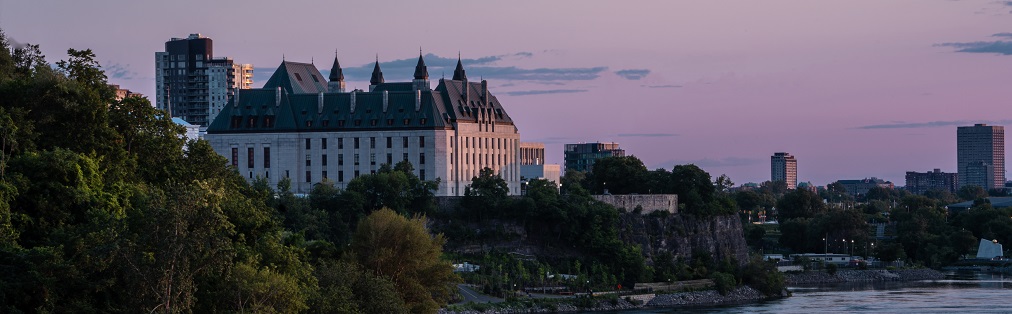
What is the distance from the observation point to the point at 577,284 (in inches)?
5458

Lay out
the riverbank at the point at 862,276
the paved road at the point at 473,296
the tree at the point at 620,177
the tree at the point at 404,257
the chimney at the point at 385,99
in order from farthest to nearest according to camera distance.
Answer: the riverbank at the point at 862,276
the tree at the point at 620,177
the chimney at the point at 385,99
the paved road at the point at 473,296
the tree at the point at 404,257

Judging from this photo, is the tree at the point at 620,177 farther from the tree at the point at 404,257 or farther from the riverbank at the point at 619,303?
the tree at the point at 404,257

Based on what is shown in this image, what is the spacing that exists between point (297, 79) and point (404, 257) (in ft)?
298

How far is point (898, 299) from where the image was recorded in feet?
471

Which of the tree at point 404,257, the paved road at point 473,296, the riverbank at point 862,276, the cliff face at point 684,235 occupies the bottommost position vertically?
the riverbank at point 862,276

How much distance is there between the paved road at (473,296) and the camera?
124 meters

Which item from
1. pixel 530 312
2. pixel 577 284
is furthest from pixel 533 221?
pixel 530 312

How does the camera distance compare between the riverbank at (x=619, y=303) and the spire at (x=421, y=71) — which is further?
the spire at (x=421, y=71)

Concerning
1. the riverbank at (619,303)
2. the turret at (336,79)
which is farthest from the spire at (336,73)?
the riverbank at (619,303)

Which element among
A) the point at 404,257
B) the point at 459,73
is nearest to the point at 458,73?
the point at 459,73

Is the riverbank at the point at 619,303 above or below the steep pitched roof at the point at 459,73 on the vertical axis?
below

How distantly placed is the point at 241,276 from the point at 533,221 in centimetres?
8916

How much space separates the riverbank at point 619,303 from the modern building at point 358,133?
32.0 metres

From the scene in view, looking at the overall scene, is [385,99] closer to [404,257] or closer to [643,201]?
[643,201]
